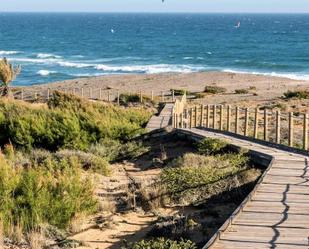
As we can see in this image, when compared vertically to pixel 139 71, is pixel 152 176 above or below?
above

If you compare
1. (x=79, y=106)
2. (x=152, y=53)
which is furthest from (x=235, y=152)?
(x=152, y=53)

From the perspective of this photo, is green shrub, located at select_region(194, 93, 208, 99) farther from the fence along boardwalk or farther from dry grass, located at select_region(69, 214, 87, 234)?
dry grass, located at select_region(69, 214, 87, 234)

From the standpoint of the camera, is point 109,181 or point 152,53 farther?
point 152,53

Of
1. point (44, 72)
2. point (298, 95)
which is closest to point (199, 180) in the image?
point (298, 95)

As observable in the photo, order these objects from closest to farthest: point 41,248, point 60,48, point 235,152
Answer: point 41,248
point 235,152
point 60,48

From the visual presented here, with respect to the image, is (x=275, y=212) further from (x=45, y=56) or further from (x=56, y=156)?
(x=45, y=56)

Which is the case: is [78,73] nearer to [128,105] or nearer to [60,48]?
[128,105]

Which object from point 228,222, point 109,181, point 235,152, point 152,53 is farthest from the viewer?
point 152,53

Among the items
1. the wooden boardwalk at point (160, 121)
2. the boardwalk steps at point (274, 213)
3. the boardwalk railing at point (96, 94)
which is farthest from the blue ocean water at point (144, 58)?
the boardwalk steps at point (274, 213)

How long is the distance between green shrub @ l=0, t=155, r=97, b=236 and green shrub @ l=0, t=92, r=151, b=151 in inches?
284

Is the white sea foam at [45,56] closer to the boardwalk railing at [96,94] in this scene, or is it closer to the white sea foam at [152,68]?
the white sea foam at [152,68]

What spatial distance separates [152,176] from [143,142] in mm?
4881

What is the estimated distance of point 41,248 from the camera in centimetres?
1024

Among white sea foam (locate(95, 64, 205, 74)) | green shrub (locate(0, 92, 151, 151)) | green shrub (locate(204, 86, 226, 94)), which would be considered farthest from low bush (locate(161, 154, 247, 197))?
white sea foam (locate(95, 64, 205, 74))
